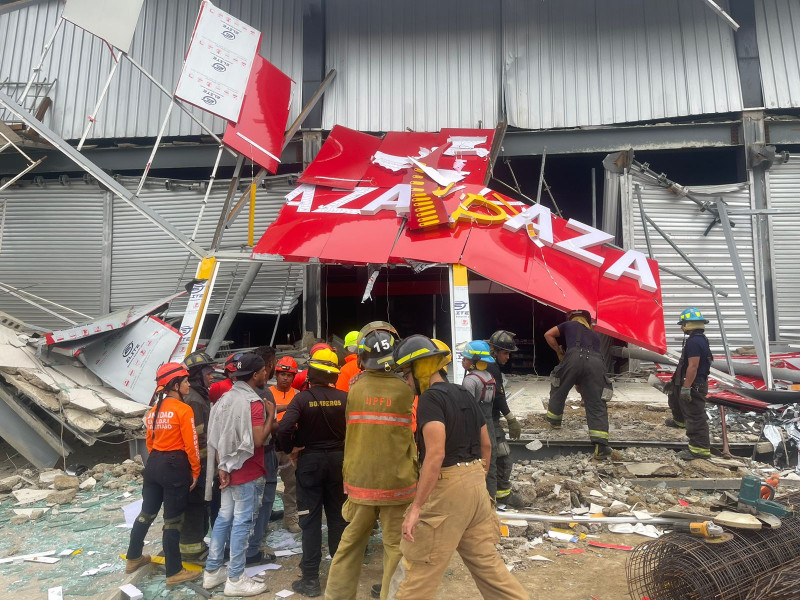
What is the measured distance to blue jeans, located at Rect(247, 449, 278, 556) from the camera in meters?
4.60

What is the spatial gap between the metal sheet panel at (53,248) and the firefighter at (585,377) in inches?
402

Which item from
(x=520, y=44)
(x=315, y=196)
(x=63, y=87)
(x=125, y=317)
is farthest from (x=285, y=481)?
(x=63, y=87)

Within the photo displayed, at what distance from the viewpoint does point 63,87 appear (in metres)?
12.9

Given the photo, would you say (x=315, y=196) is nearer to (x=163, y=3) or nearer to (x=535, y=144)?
(x=535, y=144)

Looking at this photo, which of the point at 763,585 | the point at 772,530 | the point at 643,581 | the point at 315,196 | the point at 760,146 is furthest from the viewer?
the point at 760,146

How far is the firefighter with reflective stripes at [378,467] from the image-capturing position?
3.58 meters

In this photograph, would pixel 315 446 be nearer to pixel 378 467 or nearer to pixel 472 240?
pixel 378 467

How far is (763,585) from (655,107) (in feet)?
34.4

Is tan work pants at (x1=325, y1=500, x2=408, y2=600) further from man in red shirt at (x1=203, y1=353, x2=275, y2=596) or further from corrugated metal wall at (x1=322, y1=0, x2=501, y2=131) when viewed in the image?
corrugated metal wall at (x1=322, y1=0, x2=501, y2=131)

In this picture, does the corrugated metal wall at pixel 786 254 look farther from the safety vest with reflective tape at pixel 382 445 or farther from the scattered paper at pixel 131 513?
the scattered paper at pixel 131 513

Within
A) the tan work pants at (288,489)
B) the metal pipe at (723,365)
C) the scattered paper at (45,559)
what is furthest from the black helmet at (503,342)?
the scattered paper at (45,559)

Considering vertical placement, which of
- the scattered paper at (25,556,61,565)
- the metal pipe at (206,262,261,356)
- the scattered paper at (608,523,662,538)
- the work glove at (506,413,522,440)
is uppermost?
the metal pipe at (206,262,261,356)

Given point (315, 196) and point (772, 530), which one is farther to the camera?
point (315, 196)

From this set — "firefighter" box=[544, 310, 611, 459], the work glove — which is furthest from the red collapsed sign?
the work glove
